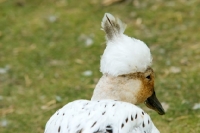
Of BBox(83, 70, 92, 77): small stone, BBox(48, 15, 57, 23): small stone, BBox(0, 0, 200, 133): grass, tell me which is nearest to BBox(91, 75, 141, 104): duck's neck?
BBox(0, 0, 200, 133): grass

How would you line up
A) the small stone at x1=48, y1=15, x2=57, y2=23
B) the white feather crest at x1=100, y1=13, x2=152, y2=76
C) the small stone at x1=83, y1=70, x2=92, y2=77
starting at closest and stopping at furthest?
the white feather crest at x1=100, y1=13, x2=152, y2=76 → the small stone at x1=83, y1=70, x2=92, y2=77 → the small stone at x1=48, y1=15, x2=57, y2=23

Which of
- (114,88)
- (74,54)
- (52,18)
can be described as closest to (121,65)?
(114,88)

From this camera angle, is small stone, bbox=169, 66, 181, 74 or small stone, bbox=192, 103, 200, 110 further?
small stone, bbox=169, 66, 181, 74

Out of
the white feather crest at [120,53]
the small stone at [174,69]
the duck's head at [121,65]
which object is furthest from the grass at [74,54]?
the white feather crest at [120,53]

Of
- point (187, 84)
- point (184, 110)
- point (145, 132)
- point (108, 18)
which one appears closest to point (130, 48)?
point (108, 18)

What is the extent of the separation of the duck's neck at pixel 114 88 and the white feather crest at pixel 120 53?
2.6 inches

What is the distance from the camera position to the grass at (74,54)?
5297mm

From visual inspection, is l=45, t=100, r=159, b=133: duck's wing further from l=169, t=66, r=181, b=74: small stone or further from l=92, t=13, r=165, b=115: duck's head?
l=169, t=66, r=181, b=74: small stone

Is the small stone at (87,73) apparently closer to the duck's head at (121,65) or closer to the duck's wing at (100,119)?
the duck's head at (121,65)

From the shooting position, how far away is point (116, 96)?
379cm

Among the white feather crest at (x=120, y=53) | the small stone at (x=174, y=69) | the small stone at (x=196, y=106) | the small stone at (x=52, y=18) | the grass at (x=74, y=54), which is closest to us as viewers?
the white feather crest at (x=120, y=53)

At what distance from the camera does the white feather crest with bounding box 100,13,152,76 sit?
3639 millimetres

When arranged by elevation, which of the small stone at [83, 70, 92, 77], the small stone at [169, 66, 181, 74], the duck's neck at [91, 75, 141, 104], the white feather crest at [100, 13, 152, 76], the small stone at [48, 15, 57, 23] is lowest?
the duck's neck at [91, 75, 141, 104]

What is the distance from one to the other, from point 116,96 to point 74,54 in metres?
2.80
